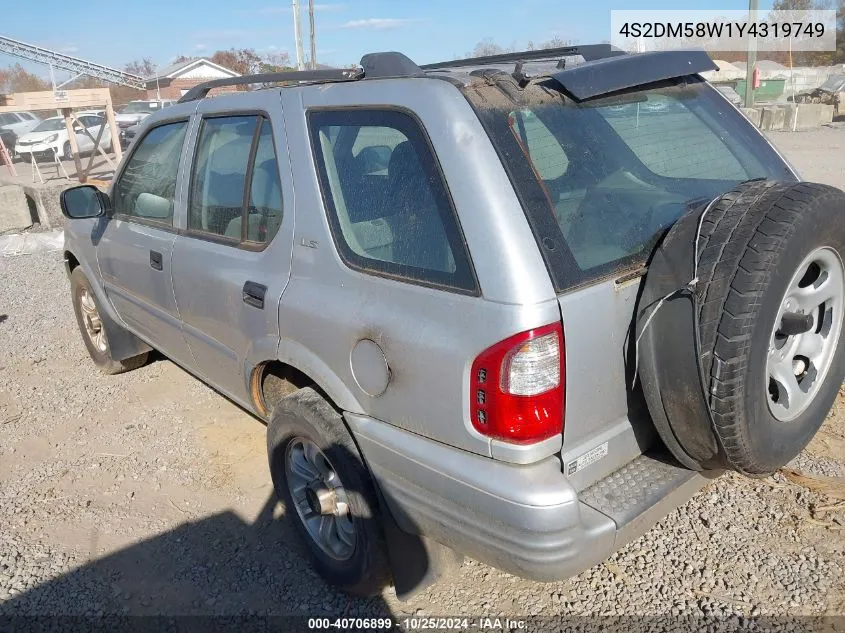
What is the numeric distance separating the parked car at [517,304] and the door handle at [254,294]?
15 mm

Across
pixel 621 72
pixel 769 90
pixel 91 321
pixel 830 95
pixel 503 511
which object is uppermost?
pixel 621 72

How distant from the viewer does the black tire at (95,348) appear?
15.8 feet

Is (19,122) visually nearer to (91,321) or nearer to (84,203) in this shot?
(91,321)

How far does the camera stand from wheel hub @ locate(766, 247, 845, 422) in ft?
6.99

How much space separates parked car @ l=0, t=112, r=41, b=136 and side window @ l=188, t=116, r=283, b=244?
2563cm

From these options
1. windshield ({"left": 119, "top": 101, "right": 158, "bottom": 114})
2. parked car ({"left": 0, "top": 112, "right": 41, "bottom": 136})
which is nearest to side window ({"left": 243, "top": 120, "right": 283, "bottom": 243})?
parked car ({"left": 0, "top": 112, "right": 41, "bottom": 136})

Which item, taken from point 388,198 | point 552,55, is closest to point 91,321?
point 388,198

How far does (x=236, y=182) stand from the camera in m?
2.97

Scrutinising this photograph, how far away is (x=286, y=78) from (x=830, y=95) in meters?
36.2

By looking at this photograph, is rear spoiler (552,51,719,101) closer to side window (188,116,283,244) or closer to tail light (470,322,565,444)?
tail light (470,322,565,444)

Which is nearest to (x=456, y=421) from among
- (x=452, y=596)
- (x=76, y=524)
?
(x=452, y=596)

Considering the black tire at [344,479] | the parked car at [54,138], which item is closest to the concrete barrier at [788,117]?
the parked car at [54,138]

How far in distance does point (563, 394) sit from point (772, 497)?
1.70 metres

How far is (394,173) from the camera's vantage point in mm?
2238
